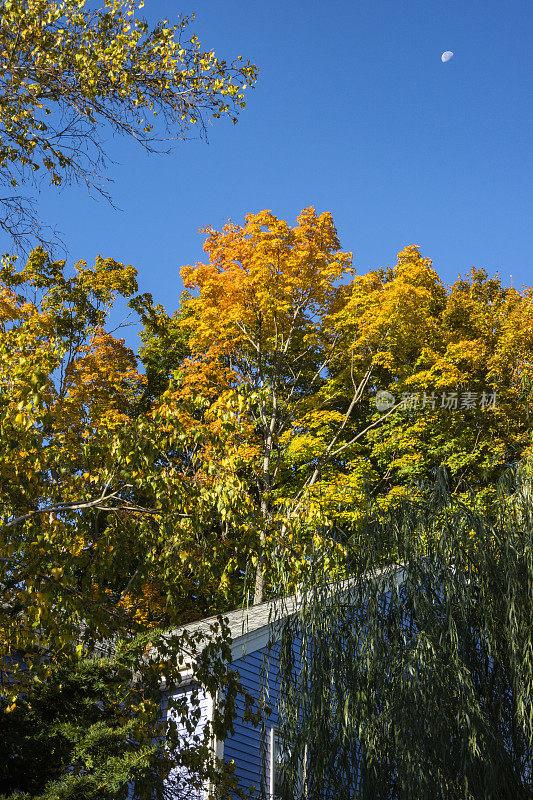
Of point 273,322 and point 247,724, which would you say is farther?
point 273,322

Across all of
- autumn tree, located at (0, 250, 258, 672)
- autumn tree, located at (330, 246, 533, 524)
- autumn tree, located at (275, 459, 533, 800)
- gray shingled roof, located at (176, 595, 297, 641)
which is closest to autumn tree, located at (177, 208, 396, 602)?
autumn tree, located at (330, 246, 533, 524)

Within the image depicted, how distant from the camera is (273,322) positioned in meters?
22.5

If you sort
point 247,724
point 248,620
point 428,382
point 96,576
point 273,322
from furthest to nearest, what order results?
point 273,322, point 428,382, point 248,620, point 247,724, point 96,576

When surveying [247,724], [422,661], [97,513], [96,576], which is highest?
[97,513]

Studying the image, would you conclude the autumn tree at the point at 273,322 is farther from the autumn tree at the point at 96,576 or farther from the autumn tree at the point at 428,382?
the autumn tree at the point at 96,576

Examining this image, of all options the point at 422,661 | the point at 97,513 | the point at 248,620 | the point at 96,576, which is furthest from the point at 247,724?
the point at 422,661

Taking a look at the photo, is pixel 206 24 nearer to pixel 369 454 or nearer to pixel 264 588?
pixel 264 588

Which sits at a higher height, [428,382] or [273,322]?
[273,322]

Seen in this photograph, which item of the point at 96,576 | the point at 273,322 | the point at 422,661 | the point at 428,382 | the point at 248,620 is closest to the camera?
the point at 422,661

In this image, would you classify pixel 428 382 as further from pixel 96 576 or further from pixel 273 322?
pixel 96 576

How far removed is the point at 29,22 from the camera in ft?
21.2

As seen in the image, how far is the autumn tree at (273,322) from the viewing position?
2147 cm

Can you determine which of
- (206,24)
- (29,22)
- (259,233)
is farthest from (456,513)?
(259,233)

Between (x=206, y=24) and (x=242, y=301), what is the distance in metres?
14.8
